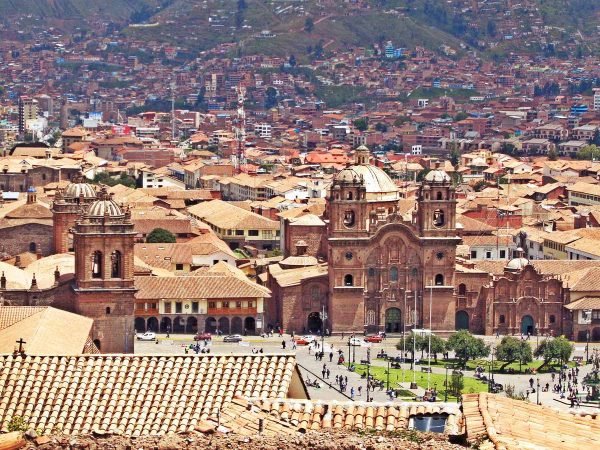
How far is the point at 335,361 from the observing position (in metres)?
53.6

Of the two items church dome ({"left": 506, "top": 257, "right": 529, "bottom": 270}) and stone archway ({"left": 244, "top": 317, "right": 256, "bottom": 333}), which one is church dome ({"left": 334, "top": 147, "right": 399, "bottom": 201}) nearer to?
church dome ({"left": 506, "top": 257, "right": 529, "bottom": 270})

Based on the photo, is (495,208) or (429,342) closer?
(429,342)

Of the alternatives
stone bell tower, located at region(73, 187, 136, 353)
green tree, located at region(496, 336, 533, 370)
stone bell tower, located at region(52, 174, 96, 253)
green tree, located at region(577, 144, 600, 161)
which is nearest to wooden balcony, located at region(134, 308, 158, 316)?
stone bell tower, located at region(52, 174, 96, 253)

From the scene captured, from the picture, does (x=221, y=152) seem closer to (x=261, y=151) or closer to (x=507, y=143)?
(x=261, y=151)

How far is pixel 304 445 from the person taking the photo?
15.2 metres

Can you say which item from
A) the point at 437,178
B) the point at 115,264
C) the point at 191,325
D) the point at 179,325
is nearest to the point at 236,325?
the point at 191,325

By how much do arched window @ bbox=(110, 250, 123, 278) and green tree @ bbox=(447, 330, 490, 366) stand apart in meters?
12.7

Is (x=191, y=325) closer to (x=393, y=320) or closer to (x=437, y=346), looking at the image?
(x=393, y=320)

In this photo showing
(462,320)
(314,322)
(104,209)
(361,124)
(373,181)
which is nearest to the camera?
(104,209)

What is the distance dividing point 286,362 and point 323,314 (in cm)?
3935

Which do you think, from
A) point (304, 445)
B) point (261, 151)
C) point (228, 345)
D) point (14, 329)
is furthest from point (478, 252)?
point (261, 151)


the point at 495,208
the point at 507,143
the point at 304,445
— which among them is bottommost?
the point at 304,445

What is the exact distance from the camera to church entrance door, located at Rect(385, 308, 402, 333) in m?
59.9

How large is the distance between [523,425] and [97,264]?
30218 millimetres
